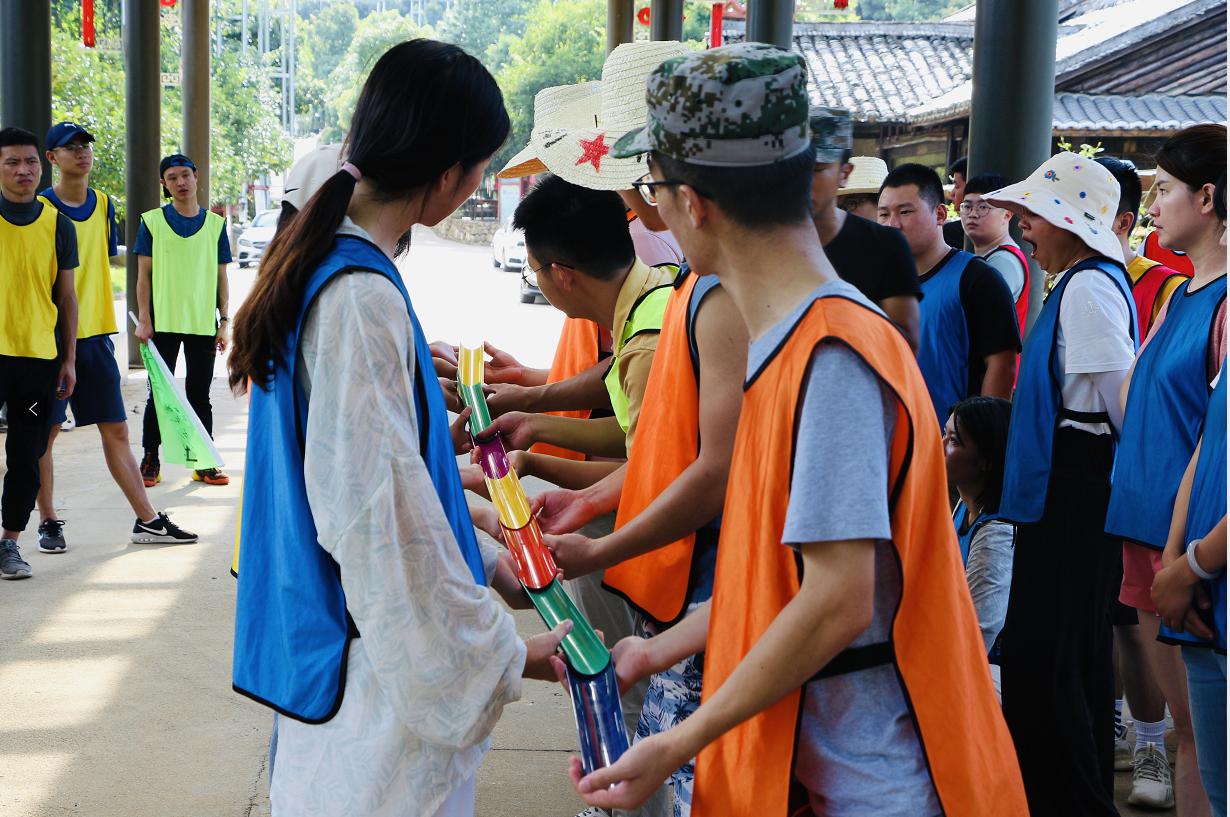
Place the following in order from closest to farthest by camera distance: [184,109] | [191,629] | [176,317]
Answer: [191,629], [176,317], [184,109]

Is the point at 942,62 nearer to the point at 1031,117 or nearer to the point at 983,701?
the point at 1031,117

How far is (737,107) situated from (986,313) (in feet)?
10.0

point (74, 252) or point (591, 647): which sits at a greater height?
point (74, 252)

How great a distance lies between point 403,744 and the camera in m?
1.63

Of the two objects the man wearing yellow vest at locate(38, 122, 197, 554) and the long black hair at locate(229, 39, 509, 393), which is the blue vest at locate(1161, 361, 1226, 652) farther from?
the man wearing yellow vest at locate(38, 122, 197, 554)

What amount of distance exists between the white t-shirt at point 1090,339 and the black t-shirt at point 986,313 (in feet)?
3.01

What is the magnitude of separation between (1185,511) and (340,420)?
5.50 feet

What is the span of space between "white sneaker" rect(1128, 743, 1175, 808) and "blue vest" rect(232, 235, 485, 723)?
252cm

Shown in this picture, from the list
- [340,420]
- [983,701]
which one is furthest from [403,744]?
[983,701]

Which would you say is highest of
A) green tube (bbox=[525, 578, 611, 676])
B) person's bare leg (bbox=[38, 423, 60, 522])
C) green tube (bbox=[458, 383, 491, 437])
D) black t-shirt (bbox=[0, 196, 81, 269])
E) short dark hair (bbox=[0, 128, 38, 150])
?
short dark hair (bbox=[0, 128, 38, 150])

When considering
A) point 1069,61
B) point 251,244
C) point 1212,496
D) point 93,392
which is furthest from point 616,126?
point 251,244

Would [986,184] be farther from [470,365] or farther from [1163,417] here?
[470,365]

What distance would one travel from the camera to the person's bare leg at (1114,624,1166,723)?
11.6ft

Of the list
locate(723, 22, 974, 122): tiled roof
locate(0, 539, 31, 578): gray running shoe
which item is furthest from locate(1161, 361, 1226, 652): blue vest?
locate(723, 22, 974, 122): tiled roof
